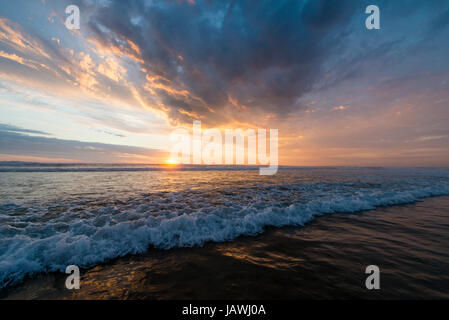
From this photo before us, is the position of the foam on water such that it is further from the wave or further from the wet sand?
the wet sand

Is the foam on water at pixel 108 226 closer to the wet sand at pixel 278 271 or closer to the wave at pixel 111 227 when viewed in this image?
the wave at pixel 111 227

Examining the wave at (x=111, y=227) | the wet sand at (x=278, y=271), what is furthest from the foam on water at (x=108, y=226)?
the wet sand at (x=278, y=271)

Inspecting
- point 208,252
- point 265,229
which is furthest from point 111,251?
point 265,229

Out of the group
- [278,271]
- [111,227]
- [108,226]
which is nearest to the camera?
[278,271]

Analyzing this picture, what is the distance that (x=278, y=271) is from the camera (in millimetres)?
3812

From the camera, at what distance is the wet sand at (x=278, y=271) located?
3.17 meters

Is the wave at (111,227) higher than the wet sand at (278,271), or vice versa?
the wave at (111,227)

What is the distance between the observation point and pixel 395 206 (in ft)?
32.6

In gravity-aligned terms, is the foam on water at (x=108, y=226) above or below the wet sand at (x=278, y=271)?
above

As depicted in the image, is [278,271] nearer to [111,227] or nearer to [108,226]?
[111,227]

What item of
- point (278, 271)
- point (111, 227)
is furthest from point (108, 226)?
point (278, 271)

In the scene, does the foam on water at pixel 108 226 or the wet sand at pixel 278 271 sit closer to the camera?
the wet sand at pixel 278 271

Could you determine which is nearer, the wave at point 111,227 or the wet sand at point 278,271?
the wet sand at point 278,271

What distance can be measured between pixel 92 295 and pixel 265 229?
17.9 feet
